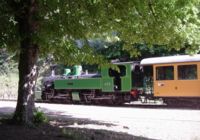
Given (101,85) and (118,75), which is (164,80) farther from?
(101,85)

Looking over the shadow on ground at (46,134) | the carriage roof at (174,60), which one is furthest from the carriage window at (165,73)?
the shadow on ground at (46,134)

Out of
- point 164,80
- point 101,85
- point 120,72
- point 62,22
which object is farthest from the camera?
point 101,85

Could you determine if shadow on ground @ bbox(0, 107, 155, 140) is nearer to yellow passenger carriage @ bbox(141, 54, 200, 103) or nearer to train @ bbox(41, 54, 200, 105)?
train @ bbox(41, 54, 200, 105)

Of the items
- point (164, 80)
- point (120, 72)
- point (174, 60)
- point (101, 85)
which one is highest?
point (174, 60)

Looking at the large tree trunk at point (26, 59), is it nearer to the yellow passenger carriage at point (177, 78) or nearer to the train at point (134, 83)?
the train at point (134, 83)

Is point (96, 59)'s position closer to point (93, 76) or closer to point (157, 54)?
point (93, 76)

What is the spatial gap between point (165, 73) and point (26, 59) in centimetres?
1351

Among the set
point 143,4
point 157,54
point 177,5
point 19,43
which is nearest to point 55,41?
point 19,43

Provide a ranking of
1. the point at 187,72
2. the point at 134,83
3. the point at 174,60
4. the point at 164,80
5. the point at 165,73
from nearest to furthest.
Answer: the point at 187,72, the point at 174,60, the point at 164,80, the point at 165,73, the point at 134,83

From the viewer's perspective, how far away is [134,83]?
84.6 feet

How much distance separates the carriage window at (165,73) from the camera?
23.7 meters

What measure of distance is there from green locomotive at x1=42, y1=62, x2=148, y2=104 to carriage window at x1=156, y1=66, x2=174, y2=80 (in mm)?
1682

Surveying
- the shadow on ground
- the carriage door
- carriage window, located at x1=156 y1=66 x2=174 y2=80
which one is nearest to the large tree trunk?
the shadow on ground

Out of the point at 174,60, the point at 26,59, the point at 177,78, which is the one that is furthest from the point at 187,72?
the point at 26,59
